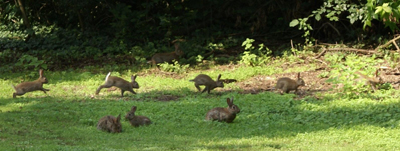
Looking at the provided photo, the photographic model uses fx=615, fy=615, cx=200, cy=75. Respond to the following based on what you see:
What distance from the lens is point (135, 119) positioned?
1059 centimetres

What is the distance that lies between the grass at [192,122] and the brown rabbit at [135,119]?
0.12 metres

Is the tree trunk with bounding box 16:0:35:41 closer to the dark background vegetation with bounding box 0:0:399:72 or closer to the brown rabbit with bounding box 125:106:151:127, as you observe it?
the dark background vegetation with bounding box 0:0:399:72

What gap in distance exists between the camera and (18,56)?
20359 millimetres

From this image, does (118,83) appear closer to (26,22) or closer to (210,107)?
(210,107)

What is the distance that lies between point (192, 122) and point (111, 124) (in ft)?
5.29

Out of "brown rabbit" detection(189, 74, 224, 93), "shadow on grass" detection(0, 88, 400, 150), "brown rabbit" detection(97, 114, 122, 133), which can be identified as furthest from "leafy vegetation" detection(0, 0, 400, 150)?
"brown rabbit" detection(189, 74, 224, 93)

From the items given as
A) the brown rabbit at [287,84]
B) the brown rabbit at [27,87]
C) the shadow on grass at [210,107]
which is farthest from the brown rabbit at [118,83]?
the brown rabbit at [287,84]

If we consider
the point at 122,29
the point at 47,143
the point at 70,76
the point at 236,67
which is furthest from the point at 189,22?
the point at 47,143

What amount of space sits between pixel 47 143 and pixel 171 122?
8.94 feet

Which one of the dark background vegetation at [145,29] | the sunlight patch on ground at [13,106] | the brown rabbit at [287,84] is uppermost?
the dark background vegetation at [145,29]

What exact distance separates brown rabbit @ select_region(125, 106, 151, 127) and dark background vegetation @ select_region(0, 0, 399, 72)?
27.4 feet

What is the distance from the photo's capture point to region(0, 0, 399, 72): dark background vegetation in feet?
65.6

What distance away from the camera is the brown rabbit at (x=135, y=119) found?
34.7 ft

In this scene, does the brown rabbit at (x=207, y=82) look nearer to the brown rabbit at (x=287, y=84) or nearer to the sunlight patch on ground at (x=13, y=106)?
the brown rabbit at (x=287, y=84)
